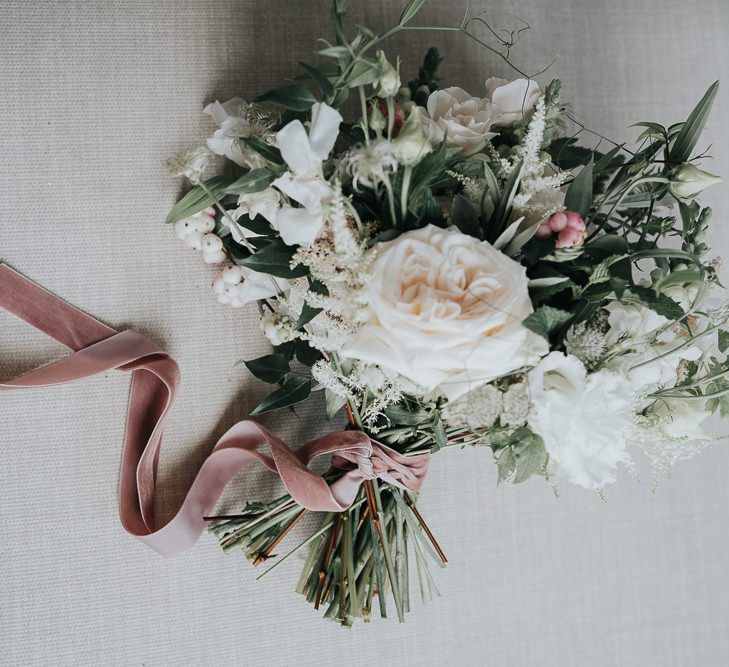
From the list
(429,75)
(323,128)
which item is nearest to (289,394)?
(323,128)

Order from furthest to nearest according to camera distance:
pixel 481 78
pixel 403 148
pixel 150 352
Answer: pixel 481 78, pixel 150 352, pixel 403 148

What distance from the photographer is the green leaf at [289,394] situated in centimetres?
89

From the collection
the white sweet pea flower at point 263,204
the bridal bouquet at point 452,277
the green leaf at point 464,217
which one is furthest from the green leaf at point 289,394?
the green leaf at point 464,217

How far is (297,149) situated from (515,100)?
0.34 m

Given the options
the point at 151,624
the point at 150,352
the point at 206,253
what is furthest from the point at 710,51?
the point at 151,624

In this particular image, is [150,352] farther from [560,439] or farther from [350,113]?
[560,439]

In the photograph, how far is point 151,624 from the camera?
96 centimetres

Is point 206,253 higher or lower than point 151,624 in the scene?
higher

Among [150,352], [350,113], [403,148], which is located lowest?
[150,352]

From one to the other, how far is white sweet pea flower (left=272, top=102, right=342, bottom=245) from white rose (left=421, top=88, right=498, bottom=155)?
0.50 feet

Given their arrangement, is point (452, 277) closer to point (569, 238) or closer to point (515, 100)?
point (569, 238)

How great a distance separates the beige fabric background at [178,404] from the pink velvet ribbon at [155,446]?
0.10 feet

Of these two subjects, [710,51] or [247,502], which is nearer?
[247,502]

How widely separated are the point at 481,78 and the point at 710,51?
46 cm
